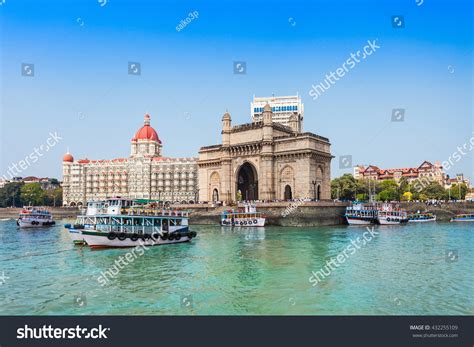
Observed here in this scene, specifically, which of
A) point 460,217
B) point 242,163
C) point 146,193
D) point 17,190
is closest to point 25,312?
point 242,163

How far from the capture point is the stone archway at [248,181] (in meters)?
71.5

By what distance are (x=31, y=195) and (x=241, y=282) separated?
119520mm

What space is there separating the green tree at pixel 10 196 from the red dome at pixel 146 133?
40.3 m

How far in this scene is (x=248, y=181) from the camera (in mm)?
77625

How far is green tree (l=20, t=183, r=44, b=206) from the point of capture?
12106 cm

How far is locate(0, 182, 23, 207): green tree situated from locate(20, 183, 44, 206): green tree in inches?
125

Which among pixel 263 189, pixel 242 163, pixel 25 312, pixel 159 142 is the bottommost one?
pixel 25 312

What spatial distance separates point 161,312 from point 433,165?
422ft

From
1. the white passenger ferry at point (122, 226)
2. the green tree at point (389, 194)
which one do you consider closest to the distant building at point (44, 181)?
the green tree at point (389, 194)

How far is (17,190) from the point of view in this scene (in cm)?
12788

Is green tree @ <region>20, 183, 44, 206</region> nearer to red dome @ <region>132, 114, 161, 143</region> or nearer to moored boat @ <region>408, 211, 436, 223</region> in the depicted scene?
red dome @ <region>132, 114, 161, 143</region>

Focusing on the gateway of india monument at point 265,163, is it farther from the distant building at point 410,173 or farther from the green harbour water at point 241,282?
the distant building at point 410,173
